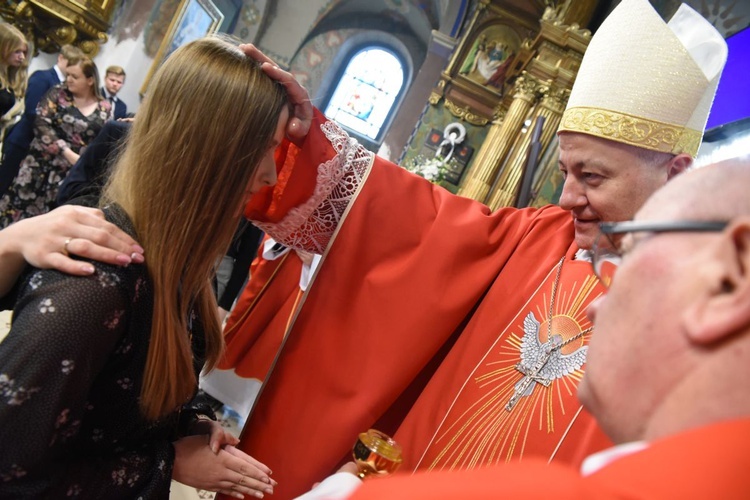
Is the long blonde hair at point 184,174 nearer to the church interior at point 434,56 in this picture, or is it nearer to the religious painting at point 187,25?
the church interior at point 434,56

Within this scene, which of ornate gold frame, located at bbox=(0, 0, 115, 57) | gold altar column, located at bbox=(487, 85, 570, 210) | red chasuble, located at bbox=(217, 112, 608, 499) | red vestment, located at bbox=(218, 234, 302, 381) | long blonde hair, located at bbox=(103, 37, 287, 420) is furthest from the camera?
gold altar column, located at bbox=(487, 85, 570, 210)

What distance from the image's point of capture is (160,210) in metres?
1.10

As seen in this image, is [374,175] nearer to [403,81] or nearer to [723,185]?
[723,185]

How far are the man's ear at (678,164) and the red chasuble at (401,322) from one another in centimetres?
34

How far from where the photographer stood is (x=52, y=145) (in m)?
3.46

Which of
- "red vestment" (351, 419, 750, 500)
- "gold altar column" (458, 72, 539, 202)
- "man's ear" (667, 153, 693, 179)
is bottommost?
"red vestment" (351, 419, 750, 500)

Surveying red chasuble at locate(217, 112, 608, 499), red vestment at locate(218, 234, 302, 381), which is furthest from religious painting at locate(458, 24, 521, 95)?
red chasuble at locate(217, 112, 608, 499)

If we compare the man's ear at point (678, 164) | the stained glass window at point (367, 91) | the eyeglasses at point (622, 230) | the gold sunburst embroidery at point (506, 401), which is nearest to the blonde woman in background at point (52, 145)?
the gold sunburst embroidery at point (506, 401)

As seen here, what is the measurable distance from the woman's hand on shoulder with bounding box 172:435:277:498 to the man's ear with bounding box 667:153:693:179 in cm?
143

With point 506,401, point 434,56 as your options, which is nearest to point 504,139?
Answer: point 434,56

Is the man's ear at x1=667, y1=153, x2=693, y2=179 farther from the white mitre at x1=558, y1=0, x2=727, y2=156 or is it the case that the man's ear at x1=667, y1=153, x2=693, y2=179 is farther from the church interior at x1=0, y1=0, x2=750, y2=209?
the church interior at x1=0, y1=0, x2=750, y2=209

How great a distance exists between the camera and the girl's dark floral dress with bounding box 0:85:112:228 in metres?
3.46

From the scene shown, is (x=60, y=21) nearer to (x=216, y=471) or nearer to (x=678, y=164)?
(x=216, y=471)

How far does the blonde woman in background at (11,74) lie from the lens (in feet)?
11.2
